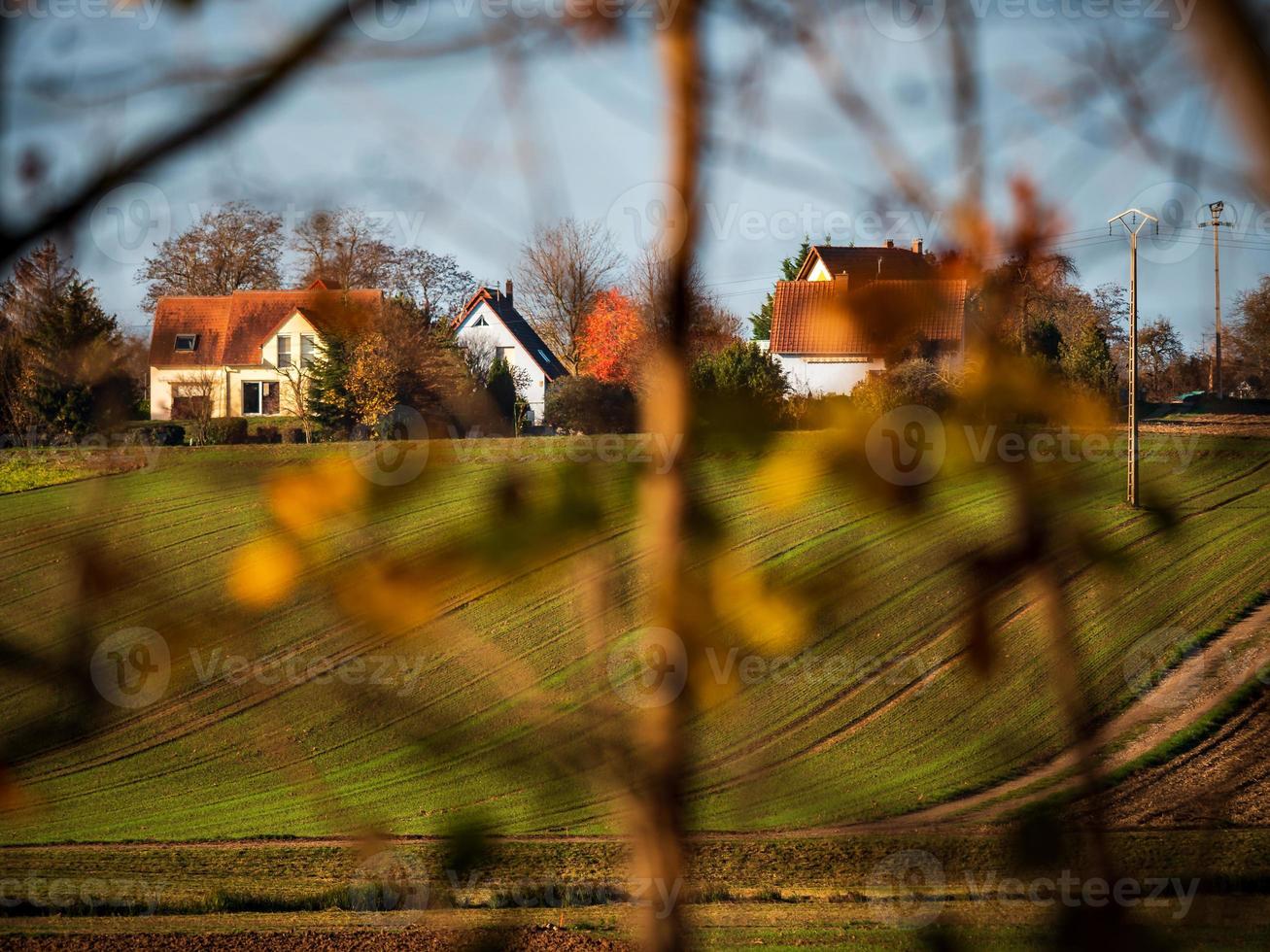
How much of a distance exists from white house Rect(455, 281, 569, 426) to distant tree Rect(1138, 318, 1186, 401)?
4.01 feet

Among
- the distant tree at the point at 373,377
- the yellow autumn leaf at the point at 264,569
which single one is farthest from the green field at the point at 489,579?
the distant tree at the point at 373,377

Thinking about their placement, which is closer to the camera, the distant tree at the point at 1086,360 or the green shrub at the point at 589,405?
the distant tree at the point at 1086,360

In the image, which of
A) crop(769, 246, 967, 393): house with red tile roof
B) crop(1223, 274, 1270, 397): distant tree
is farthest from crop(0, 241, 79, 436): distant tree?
crop(1223, 274, 1270, 397): distant tree

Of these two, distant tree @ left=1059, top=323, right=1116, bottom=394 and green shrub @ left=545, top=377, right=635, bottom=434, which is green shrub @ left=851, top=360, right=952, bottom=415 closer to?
distant tree @ left=1059, top=323, right=1116, bottom=394

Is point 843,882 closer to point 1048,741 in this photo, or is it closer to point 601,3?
point 1048,741

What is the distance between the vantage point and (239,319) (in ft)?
9.14

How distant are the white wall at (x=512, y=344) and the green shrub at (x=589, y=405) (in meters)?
0.07

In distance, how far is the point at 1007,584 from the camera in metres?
1.76

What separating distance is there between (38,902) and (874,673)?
898cm

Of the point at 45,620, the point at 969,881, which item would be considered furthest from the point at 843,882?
the point at 45,620

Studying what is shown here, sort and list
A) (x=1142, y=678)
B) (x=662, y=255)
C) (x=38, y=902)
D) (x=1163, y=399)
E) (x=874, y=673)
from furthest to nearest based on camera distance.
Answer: (x=874, y=673)
(x=1142, y=678)
(x=38, y=902)
(x=1163, y=399)
(x=662, y=255)

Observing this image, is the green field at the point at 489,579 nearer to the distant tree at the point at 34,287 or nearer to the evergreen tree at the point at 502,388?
the distant tree at the point at 34,287

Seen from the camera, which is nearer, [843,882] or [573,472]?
[573,472]

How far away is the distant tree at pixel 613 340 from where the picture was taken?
181 cm
